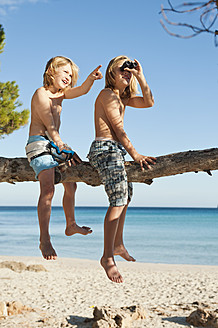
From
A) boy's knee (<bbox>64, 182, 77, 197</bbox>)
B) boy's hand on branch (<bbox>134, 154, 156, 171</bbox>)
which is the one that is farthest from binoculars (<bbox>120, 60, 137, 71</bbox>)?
boy's knee (<bbox>64, 182, 77, 197</bbox>)

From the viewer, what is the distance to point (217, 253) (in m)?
29.2

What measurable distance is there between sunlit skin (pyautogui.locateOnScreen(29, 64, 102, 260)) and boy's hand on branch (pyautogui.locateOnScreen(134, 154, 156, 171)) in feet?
1.91

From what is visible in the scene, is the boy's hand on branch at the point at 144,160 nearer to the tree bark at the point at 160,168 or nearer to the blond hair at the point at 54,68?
the tree bark at the point at 160,168

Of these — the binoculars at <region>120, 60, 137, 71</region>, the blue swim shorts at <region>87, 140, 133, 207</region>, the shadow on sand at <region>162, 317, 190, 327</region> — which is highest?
the binoculars at <region>120, 60, 137, 71</region>

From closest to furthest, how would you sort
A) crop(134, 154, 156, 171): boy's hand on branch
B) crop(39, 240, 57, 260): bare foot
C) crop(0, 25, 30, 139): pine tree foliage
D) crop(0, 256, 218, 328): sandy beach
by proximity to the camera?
crop(39, 240, 57, 260): bare foot, crop(134, 154, 156, 171): boy's hand on branch, crop(0, 256, 218, 328): sandy beach, crop(0, 25, 30, 139): pine tree foliage

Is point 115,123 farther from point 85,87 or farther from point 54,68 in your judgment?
point 54,68

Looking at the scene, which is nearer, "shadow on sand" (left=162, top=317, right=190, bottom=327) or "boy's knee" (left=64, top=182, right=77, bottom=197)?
"boy's knee" (left=64, top=182, right=77, bottom=197)

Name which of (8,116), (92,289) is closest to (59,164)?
(8,116)

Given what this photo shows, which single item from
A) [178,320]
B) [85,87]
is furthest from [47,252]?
[178,320]

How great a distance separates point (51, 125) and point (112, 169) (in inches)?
26.1

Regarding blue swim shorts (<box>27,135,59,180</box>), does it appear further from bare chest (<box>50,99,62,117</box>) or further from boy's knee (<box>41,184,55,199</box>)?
bare chest (<box>50,99,62,117</box>)

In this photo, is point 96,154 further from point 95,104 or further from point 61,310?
point 61,310

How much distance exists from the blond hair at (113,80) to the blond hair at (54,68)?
31 cm

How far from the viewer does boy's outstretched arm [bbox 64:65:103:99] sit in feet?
12.1
